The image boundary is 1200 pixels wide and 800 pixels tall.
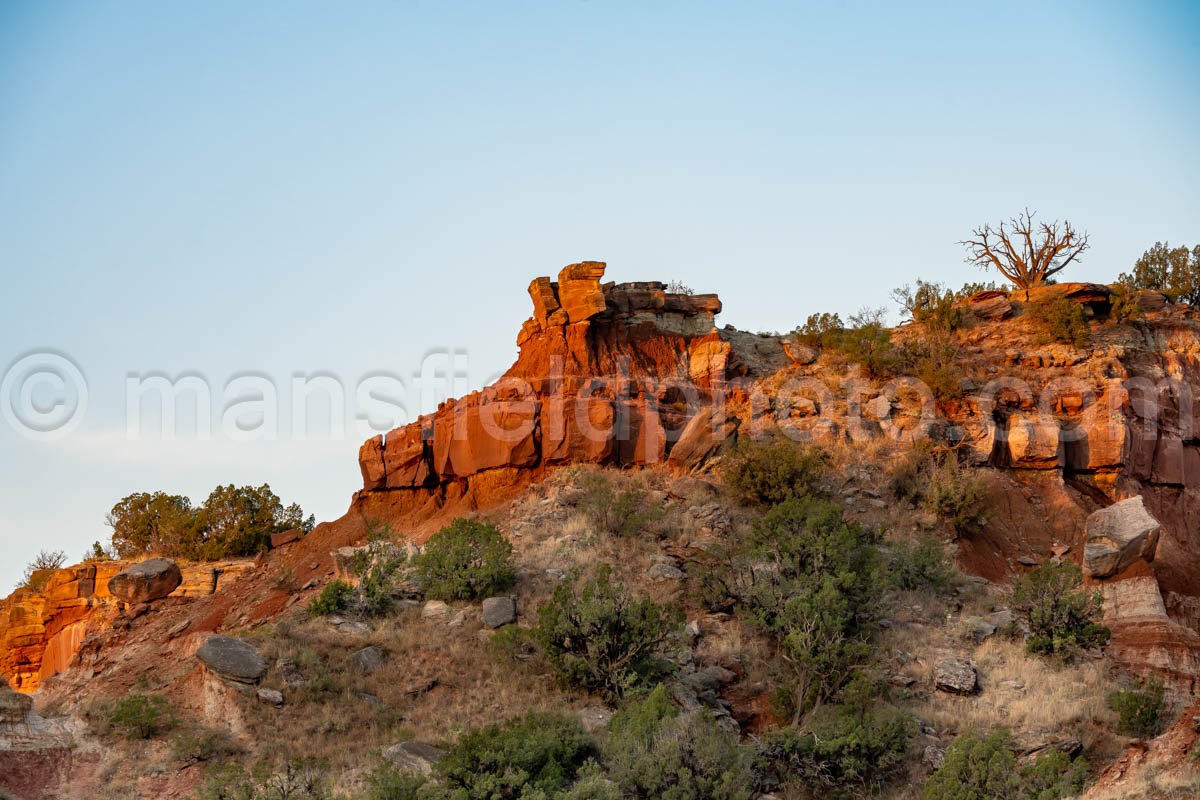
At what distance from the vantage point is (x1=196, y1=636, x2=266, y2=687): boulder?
20.0 metres

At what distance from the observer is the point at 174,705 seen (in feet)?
66.6

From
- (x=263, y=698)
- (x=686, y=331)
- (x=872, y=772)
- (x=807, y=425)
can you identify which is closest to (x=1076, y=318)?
(x=807, y=425)

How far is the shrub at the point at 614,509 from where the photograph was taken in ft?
87.9

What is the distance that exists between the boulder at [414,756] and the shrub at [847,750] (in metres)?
5.67

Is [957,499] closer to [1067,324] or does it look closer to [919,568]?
Answer: [919,568]

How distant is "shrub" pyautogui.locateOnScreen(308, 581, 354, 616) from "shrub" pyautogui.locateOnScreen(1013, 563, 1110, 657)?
1435 cm

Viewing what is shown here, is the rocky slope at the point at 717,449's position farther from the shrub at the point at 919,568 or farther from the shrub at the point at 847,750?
the shrub at the point at 847,750

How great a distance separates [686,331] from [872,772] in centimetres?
1897

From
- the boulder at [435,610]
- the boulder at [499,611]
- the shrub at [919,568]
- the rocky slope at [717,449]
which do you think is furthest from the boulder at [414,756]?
the shrub at [919,568]

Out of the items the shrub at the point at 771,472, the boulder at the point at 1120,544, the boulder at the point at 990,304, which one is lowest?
the boulder at the point at 1120,544

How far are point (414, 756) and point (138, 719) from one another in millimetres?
5129

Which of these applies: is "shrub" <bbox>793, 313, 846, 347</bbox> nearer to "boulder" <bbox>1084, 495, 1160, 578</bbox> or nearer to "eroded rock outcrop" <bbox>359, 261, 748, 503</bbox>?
"eroded rock outcrop" <bbox>359, 261, 748, 503</bbox>

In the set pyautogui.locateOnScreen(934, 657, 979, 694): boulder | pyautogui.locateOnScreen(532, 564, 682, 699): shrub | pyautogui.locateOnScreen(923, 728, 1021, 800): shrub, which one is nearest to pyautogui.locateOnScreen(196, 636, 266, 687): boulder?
pyautogui.locateOnScreen(532, 564, 682, 699): shrub

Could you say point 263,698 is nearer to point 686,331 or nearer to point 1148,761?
point 1148,761
